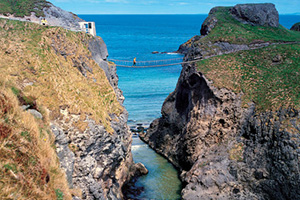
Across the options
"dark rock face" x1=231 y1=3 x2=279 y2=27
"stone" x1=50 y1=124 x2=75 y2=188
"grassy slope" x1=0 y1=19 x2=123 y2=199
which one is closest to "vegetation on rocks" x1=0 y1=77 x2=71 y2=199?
"grassy slope" x1=0 y1=19 x2=123 y2=199

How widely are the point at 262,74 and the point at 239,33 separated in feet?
49.2

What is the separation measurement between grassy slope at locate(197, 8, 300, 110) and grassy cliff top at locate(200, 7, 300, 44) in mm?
179

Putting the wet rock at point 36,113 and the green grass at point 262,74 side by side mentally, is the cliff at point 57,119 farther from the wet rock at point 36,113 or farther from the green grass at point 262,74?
the green grass at point 262,74

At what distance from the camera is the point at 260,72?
1820 inches

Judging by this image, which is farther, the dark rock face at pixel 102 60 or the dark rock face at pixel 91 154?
the dark rock face at pixel 102 60

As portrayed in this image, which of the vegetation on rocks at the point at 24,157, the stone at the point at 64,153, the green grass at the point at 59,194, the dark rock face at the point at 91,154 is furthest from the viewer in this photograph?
the dark rock face at the point at 91,154

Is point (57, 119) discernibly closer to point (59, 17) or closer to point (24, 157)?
point (24, 157)

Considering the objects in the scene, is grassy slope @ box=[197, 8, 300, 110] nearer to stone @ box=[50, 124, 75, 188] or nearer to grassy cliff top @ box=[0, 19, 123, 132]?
grassy cliff top @ box=[0, 19, 123, 132]

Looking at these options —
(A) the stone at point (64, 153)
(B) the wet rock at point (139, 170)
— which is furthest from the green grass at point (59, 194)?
(B) the wet rock at point (139, 170)

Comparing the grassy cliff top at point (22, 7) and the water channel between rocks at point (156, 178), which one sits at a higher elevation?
the grassy cliff top at point (22, 7)

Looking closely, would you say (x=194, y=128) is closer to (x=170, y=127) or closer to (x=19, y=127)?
(x=170, y=127)

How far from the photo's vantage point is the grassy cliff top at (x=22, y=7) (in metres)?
43.8

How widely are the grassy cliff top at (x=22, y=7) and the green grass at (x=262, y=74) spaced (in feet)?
85.5

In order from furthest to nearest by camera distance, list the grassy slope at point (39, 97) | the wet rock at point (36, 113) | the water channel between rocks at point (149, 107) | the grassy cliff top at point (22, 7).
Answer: the grassy cliff top at point (22, 7) → the water channel between rocks at point (149, 107) → the wet rock at point (36, 113) → the grassy slope at point (39, 97)
